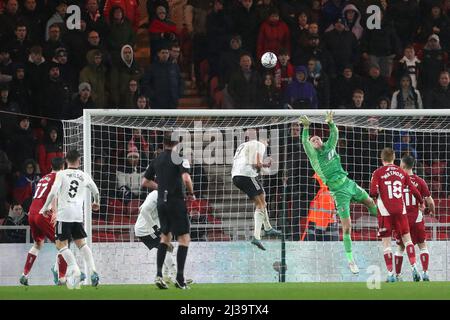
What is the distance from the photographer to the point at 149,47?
2659cm

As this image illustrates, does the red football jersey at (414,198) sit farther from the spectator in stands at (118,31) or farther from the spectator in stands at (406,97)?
the spectator in stands at (118,31)

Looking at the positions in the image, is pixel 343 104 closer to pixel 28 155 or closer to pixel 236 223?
pixel 236 223

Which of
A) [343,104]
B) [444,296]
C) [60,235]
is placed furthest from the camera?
[343,104]


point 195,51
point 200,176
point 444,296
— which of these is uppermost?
point 195,51

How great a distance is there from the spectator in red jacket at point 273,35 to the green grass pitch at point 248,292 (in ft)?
21.7

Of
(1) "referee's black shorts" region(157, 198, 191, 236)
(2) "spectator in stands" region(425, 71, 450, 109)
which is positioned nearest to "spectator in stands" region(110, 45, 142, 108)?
(2) "spectator in stands" region(425, 71, 450, 109)

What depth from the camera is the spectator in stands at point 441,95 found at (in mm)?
25172

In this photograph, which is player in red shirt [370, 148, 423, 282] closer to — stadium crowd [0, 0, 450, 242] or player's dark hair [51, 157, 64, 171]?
stadium crowd [0, 0, 450, 242]

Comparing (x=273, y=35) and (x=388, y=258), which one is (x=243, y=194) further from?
(x=388, y=258)

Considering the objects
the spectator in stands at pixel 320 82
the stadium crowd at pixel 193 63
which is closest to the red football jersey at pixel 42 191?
the stadium crowd at pixel 193 63

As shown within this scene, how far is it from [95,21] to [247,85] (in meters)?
2.85

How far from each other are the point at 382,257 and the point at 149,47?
6.46m

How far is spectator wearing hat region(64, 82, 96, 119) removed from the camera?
24.2 m
